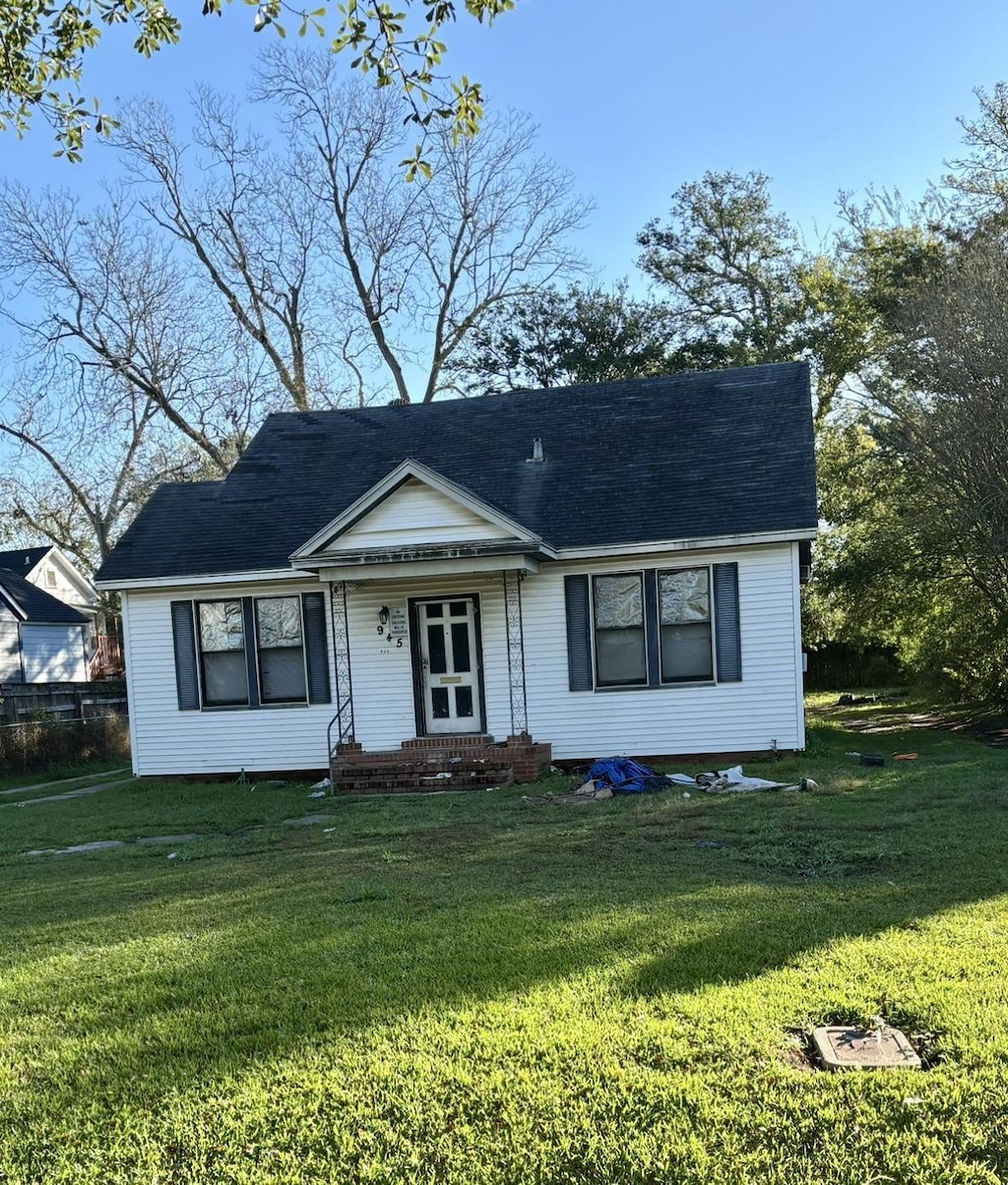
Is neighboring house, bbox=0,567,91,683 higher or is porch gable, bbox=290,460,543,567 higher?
porch gable, bbox=290,460,543,567

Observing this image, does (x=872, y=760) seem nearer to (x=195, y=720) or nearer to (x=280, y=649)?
(x=280, y=649)

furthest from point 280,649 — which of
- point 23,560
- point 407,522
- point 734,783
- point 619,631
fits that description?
point 23,560

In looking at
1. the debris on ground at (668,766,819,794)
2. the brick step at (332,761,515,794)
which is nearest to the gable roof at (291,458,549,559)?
the brick step at (332,761,515,794)

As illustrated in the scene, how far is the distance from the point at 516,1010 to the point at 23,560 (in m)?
40.5

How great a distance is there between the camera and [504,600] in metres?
14.2

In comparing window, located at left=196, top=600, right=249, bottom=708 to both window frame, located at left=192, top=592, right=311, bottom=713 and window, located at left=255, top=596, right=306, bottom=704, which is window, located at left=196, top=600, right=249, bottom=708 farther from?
window, located at left=255, top=596, right=306, bottom=704

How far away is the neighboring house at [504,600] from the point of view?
1359cm

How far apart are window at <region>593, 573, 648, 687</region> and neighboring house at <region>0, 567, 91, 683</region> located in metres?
24.4

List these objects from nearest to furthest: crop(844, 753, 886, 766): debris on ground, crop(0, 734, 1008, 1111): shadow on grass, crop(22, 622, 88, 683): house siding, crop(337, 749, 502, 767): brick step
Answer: crop(0, 734, 1008, 1111): shadow on grass < crop(844, 753, 886, 766): debris on ground < crop(337, 749, 502, 767): brick step < crop(22, 622, 88, 683): house siding

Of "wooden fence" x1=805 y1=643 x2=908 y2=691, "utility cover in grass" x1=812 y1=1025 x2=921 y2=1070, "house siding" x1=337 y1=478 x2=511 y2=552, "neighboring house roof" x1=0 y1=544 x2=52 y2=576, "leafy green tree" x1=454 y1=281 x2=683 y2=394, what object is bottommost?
"wooden fence" x1=805 y1=643 x2=908 y2=691

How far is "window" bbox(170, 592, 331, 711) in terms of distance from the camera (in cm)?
1485

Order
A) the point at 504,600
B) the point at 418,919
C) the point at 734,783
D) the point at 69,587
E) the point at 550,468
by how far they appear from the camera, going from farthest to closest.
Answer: the point at 69,587 < the point at 550,468 < the point at 504,600 < the point at 734,783 < the point at 418,919

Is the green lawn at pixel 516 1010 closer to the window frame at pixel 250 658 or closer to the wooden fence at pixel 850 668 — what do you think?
the window frame at pixel 250 658

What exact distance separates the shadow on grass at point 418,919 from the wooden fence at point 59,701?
11968 millimetres
